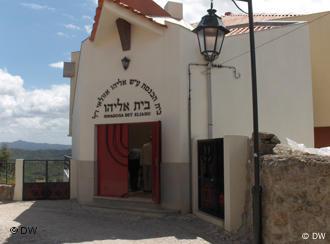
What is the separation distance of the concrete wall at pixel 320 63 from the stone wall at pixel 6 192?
10.1m

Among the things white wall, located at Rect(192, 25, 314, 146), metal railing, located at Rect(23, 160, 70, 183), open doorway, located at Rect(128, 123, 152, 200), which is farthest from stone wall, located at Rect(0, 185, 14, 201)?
white wall, located at Rect(192, 25, 314, 146)

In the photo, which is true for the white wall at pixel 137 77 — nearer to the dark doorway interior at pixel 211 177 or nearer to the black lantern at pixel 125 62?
the black lantern at pixel 125 62

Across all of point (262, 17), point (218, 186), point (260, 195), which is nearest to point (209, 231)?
point (218, 186)

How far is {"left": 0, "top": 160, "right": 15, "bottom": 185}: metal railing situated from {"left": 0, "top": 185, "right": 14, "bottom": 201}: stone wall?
1.11 ft

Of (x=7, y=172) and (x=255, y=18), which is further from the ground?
(x=255, y=18)

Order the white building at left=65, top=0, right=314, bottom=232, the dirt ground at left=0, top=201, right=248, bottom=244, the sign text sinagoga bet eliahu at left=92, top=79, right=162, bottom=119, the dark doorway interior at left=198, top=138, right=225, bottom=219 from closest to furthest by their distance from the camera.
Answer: the dirt ground at left=0, top=201, right=248, bottom=244, the dark doorway interior at left=198, top=138, right=225, bottom=219, the white building at left=65, top=0, right=314, bottom=232, the sign text sinagoga bet eliahu at left=92, top=79, right=162, bottom=119

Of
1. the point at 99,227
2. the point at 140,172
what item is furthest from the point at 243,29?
the point at 99,227

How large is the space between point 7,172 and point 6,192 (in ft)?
2.98

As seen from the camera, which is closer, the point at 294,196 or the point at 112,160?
the point at 294,196

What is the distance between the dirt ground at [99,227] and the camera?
8320mm

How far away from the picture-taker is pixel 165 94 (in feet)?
37.6

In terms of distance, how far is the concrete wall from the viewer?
14.8 m

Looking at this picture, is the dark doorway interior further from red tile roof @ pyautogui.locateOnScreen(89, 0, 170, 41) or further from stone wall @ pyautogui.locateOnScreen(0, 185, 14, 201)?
stone wall @ pyautogui.locateOnScreen(0, 185, 14, 201)

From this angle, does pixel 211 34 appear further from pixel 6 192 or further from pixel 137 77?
pixel 6 192
